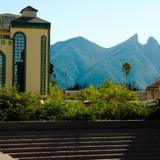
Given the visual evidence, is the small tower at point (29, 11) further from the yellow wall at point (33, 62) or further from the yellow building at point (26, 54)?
the yellow wall at point (33, 62)

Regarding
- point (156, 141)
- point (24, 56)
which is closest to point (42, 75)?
point (24, 56)

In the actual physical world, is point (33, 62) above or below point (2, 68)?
above

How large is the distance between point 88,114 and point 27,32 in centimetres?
4318

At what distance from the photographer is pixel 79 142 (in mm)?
17781

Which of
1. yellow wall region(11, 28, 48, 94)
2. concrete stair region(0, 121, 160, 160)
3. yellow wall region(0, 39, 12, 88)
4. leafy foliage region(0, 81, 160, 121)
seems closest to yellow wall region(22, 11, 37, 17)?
yellow wall region(11, 28, 48, 94)

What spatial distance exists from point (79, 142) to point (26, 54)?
47.4 metres

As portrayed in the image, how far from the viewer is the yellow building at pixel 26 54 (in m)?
63.5

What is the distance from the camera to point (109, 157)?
54.5 ft

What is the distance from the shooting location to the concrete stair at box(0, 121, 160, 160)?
1648 cm

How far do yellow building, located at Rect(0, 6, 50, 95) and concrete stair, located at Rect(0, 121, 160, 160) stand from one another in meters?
43.8

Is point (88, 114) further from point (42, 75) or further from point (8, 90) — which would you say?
point (42, 75)

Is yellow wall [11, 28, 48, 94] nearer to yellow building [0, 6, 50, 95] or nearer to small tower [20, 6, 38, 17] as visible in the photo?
yellow building [0, 6, 50, 95]

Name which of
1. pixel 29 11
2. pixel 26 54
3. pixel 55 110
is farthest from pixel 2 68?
pixel 55 110

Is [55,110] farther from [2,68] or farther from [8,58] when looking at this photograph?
[2,68]
